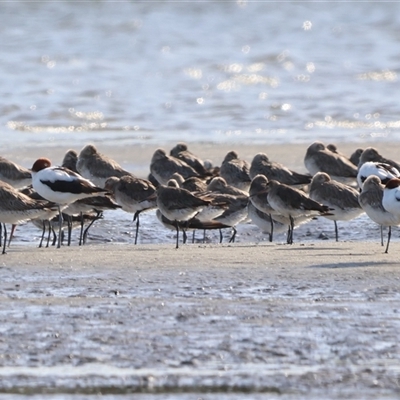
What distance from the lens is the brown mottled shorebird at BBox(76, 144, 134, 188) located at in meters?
16.5

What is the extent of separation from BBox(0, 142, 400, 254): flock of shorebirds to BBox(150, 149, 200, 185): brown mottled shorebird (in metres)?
0.03

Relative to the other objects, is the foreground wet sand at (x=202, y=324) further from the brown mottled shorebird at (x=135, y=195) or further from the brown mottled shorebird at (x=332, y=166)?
the brown mottled shorebird at (x=332, y=166)

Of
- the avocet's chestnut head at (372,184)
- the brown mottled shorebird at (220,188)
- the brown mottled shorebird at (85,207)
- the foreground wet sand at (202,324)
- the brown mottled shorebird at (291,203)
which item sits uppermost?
the avocet's chestnut head at (372,184)

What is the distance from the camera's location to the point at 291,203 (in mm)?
13086

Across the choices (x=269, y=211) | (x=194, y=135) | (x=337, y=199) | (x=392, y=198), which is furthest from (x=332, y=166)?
(x=392, y=198)

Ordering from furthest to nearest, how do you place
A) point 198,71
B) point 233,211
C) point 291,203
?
point 198,71, point 233,211, point 291,203

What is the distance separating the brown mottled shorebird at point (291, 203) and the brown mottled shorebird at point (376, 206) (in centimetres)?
94

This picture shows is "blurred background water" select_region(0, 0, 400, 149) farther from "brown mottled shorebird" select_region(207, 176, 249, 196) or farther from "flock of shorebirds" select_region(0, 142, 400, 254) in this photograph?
"brown mottled shorebird" select_region(207, 176, 249, 196)

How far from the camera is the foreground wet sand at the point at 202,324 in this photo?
652cm

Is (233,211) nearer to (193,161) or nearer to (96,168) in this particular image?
(96,168)

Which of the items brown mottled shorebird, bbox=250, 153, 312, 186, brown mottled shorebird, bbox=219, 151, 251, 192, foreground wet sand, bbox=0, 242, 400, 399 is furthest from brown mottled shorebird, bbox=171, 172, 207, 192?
foreground wet sand, bbox=0, 242, 400, 399

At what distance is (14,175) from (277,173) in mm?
3709

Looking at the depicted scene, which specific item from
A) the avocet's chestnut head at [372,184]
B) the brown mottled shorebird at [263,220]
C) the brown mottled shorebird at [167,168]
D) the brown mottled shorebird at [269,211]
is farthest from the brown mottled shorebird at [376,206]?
the brown mottled shorebird at [167,168]

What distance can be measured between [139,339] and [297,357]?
3.56ft
